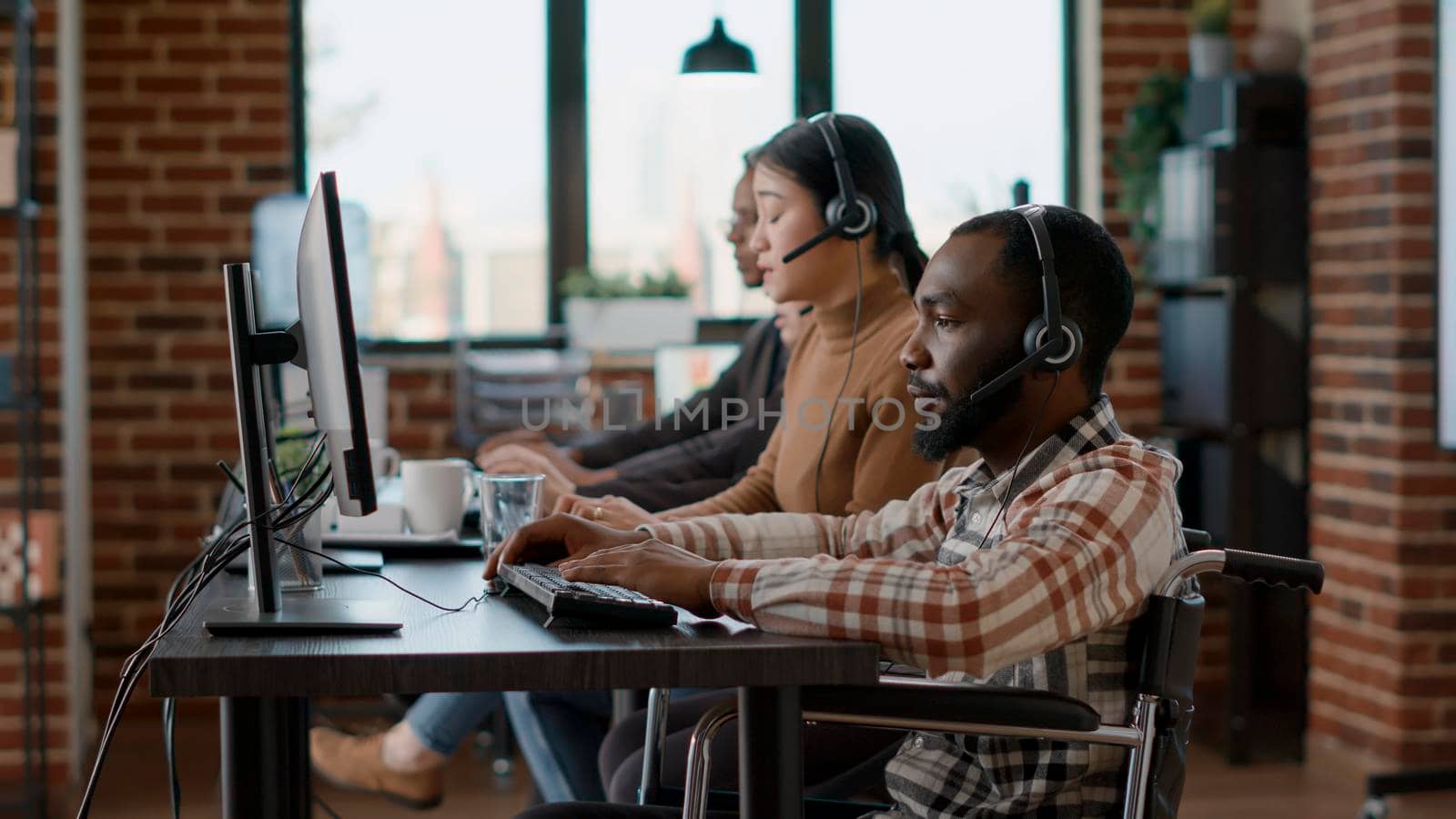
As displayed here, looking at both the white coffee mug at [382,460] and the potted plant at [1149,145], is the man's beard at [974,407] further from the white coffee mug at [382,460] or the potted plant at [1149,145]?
the potted plant at [1149,145]

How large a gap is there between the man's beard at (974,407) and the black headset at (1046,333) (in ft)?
0.06

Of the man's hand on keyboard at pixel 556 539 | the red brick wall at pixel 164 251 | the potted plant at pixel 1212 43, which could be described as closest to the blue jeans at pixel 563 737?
the man's hand on keyboard at pixel 556 539

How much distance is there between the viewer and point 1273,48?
12.8 ft

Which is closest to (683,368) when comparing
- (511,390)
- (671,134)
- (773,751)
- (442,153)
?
(511,390)

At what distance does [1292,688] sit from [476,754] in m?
2.08

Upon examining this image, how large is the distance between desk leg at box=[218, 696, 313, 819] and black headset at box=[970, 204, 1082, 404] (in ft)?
2.35

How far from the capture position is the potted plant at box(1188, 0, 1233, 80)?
13.4ft

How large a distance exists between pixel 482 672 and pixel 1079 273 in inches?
27.0

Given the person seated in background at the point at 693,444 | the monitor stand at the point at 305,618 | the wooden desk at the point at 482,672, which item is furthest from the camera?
Result: the person seated in background at the point at 693,444

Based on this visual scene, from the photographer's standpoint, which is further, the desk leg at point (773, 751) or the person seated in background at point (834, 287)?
the person seated in background at point (834, 287)

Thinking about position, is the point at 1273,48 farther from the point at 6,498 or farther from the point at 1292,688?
the point at 6,498

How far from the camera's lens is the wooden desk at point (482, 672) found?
3.84 ft

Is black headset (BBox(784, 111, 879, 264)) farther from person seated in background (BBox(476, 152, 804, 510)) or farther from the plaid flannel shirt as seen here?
the plaid flannel shirt

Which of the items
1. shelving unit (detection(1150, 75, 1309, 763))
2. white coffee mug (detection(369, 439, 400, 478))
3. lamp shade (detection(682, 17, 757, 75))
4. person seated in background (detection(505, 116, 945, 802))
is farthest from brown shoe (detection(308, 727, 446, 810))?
shelving unit (detection(1150, 75, 1309, 763))
